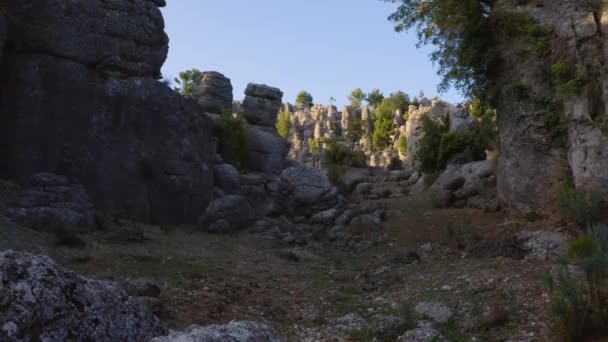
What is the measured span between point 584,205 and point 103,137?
1371 centimetres

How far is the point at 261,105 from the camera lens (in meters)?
33.1

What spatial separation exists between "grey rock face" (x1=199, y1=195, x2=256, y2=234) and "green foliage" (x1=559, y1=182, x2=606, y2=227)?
950 centimetres

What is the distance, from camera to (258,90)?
3425cm

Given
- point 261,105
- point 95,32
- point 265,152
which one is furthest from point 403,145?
point 95,32

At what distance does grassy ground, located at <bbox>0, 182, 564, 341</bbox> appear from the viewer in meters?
8.62

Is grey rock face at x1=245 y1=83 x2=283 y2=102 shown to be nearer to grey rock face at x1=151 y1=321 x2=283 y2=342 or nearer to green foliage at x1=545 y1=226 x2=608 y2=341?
green foliage at x1=545 y1=226 x2=608 y2=341

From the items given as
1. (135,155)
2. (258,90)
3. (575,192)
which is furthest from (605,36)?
(258,90)

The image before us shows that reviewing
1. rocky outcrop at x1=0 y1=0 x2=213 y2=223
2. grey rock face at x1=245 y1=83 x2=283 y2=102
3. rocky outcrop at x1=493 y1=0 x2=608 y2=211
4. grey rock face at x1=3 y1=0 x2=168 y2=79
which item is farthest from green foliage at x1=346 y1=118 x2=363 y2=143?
rocky outcrop at x1=493 y1=0 x2=608 y2=211

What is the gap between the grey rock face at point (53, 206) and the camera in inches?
538

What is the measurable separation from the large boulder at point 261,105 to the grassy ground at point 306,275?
16221mm

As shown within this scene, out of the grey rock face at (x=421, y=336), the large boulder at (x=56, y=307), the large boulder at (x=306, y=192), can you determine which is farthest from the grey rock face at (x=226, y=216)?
the large boulder at (x=56, y=307)

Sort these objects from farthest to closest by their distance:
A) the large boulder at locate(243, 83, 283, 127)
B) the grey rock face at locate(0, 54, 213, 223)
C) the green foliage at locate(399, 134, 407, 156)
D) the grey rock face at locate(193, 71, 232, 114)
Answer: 1. the green foliage at locate(399, 134, 407, 156)
2. the large boulder at locate(243, 83, 283, 127)
3. the grey rock face at locate(193, 71, 232, 114)
4. the grey rock face at locate(0, 54, 213, 223)

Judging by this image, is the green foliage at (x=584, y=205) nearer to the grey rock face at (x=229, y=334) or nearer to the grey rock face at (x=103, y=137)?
the grey rock face at (x=229, y=334)

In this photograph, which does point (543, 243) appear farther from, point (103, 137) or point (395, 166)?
point (395, 166)
